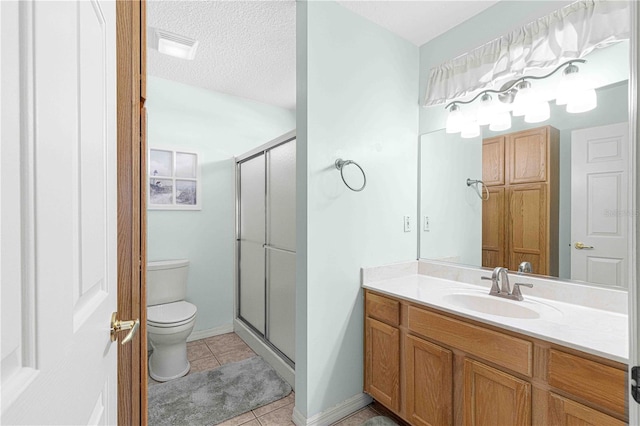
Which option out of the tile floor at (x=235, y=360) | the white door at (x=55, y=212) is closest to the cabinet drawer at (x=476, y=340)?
the tile floor at (x=235, y=360)

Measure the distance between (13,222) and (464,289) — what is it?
198 centimetres

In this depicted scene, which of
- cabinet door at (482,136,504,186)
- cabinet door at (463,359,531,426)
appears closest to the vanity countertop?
cabinet door at (463,359,531,426)

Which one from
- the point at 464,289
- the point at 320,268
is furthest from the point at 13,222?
the point at 464,289

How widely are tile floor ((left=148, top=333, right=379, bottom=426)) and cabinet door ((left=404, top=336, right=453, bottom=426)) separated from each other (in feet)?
1.28

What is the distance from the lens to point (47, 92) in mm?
397

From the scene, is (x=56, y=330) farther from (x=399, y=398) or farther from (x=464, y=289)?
(x=464, y=289)

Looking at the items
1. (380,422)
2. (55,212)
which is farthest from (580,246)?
(55,212)

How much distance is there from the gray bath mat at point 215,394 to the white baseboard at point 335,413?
32 cm

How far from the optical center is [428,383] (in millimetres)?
1497

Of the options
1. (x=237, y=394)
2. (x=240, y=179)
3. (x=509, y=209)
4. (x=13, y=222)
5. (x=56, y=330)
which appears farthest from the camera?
(x=240, y=179)

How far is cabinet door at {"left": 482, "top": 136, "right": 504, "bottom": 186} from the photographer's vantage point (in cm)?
181

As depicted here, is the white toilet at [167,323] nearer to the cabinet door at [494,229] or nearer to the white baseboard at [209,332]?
the white baseboard at [209,332]

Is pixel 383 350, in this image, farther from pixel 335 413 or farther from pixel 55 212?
pixel 55 212

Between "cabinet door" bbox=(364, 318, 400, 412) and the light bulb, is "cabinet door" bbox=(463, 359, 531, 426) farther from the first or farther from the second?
the light bulb
